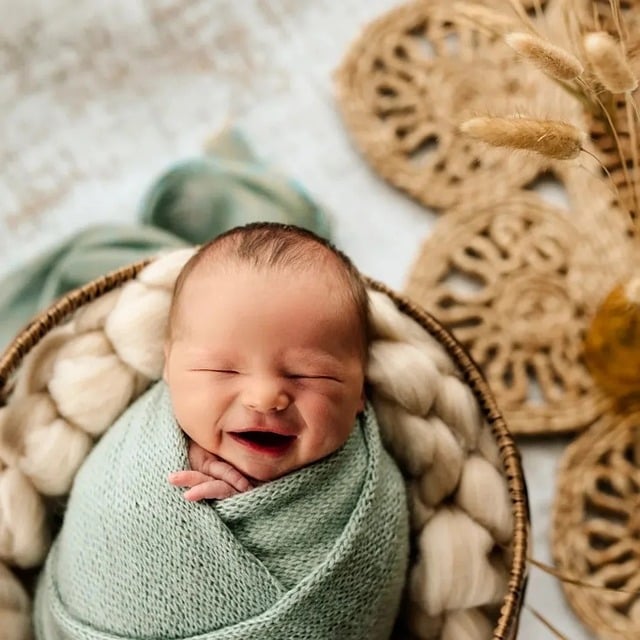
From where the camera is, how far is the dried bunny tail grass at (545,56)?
2.24ft

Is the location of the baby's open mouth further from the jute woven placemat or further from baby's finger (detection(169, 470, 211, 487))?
the jute woven placemat

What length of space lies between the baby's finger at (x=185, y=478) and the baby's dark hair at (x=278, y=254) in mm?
139

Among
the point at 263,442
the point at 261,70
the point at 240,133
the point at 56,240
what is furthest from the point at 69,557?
the point at 261,70

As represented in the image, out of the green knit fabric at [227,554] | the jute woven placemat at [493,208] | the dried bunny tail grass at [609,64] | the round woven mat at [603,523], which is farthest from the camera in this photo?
the jute woven placemat at [493,208]

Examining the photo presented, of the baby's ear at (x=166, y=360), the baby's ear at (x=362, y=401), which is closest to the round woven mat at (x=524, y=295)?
the baby's ear at (x=362, y=401)

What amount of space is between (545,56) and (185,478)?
44 cm

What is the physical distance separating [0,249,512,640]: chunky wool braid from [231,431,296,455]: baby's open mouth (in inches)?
5.5

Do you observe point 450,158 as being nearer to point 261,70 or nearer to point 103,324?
point 261,70

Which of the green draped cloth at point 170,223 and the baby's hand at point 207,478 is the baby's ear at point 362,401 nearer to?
the baby's hand at point 207,478

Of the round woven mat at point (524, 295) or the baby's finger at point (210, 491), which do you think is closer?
the baby's finger at point (210, 491)

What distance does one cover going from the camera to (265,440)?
773mm

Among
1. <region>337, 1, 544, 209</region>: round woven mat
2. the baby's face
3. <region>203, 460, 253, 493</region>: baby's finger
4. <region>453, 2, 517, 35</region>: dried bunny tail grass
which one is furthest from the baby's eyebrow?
<region>337, 1, 544, 209</region>: round woven mat

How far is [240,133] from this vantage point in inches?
48.6

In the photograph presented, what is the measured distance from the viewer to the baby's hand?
0.75m
